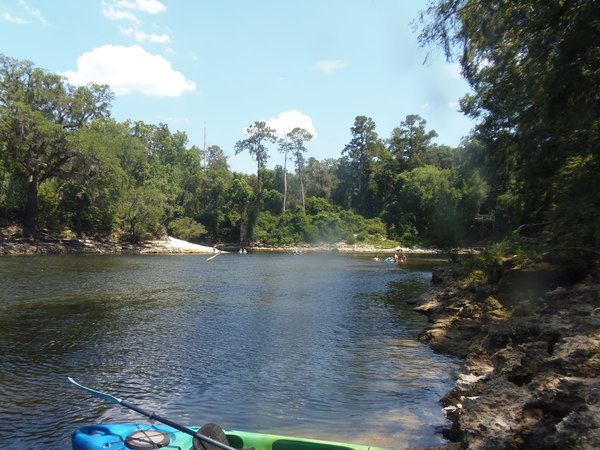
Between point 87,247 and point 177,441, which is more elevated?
point 87,247

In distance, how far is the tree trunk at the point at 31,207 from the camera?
41.2m

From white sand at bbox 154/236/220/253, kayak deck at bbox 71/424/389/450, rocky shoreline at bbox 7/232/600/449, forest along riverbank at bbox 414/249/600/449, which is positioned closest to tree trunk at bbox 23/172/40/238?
white sand at bbox 154/236/220/253

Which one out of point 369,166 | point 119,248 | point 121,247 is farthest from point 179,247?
point 369,166

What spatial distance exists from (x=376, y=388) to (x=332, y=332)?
16.1 feet

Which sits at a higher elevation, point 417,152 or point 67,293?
point 417,152

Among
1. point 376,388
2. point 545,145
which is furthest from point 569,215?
point 376,388

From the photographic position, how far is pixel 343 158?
89.3 m

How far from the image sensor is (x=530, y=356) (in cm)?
600

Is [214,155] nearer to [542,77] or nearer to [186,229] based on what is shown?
[186,229]

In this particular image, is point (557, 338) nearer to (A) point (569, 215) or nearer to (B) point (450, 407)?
(B) point (450, 407)

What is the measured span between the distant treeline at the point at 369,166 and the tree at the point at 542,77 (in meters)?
0.05

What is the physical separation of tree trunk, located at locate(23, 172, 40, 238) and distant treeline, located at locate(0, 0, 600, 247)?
0.13 metres

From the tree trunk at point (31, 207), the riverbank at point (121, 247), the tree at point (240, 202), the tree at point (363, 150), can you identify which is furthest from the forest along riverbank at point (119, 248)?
the tree at point (363, 150)

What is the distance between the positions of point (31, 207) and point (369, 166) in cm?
5829
